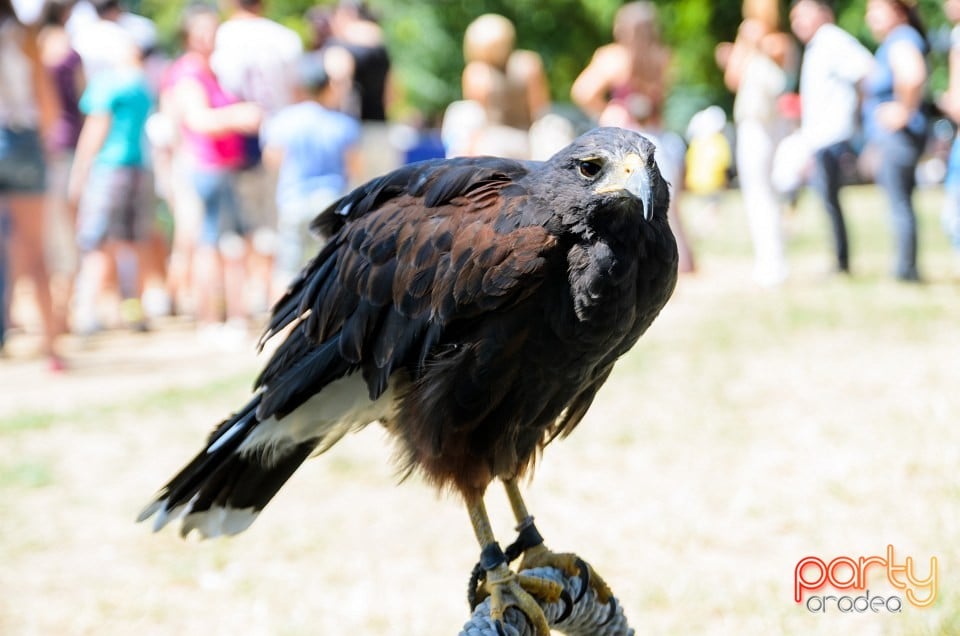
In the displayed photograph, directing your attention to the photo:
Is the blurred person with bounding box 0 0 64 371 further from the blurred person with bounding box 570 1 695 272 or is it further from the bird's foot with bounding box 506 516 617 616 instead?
the bird's foot with bounding box 506 516 617 616

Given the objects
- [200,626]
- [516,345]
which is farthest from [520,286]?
[200,626]

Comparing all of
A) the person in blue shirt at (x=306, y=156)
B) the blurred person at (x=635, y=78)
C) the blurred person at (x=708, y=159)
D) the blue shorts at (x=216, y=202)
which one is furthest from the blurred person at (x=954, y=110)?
the blurred person at (x=708, y=159)

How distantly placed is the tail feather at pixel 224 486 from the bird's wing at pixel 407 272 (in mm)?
189

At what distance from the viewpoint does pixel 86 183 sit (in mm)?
8789

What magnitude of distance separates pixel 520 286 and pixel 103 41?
7.21 metres

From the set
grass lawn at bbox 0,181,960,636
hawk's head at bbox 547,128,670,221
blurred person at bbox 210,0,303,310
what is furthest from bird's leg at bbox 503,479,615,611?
blurred person at bbox 210,0,303,310

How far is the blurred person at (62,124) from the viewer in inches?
338

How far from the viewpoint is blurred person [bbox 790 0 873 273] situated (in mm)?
9391

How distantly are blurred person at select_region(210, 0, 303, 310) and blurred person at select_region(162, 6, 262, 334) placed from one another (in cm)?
7

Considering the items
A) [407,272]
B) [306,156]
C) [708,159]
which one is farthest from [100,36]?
[708,159]

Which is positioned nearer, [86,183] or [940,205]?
[86,183]

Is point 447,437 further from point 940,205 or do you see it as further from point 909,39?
point 940,205

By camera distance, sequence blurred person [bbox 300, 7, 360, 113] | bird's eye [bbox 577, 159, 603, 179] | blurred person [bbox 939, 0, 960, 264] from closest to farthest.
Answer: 1. bird's eye [bbox 577, 159, 603, 179]
2. blurred person [bbox 939, 0, 960, 264]
3. blurred person [bbox 300, 7, 360, 113]

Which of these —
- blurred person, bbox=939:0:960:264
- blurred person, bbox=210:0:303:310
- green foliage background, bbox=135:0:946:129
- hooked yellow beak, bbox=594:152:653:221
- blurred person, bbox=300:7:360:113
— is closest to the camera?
hooked yellow beak, bbox=594:152:653:221
